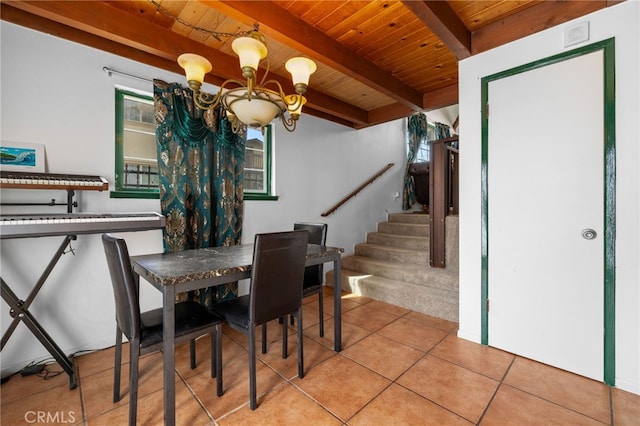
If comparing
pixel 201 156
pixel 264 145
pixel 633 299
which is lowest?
pixel 633 299

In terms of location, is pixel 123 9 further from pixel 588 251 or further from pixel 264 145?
pixel 588 251

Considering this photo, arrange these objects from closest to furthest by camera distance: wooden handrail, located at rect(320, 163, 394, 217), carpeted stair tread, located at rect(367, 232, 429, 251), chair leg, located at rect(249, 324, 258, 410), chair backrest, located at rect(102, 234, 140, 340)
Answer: chair backrest, located at rect(102, 234, 140, 340)
chair leg, located at rect(249, 324, 258, 410)
carpeted stair tread, located at rect(367, 232, 429, 251)
wooden handrail, located at rect(320, 163, 394, 217)

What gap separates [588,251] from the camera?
5.96ft

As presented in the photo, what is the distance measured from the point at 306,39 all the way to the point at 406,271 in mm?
2654

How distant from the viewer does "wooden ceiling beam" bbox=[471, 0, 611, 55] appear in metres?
1.85

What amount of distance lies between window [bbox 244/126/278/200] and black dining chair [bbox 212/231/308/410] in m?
1.59

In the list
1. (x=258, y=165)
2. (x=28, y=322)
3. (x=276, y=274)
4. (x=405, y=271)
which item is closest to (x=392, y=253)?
(x=405, y=271)

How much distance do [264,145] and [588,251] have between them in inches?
123

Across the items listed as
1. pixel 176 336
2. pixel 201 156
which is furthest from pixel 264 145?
pixel 176 336

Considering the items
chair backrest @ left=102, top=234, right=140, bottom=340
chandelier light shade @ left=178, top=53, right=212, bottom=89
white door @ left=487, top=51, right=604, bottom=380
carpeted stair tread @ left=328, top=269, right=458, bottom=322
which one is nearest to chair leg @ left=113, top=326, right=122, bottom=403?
chair backrest @ left=102, top=234, right=140, bottom=340

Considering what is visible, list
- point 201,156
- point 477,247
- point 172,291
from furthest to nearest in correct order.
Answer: point 201,156
point 477,247
point 172,291

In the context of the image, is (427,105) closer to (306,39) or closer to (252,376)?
(306,39)

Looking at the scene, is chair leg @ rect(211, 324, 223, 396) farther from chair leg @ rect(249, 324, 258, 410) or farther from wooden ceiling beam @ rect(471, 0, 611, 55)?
wooden ceiling beam @ rect(471, 0, 611, 55)

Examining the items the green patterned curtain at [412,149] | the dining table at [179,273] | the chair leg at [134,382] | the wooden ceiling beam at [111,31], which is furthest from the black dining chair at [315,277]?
the green patterned curtain at [412,149]
